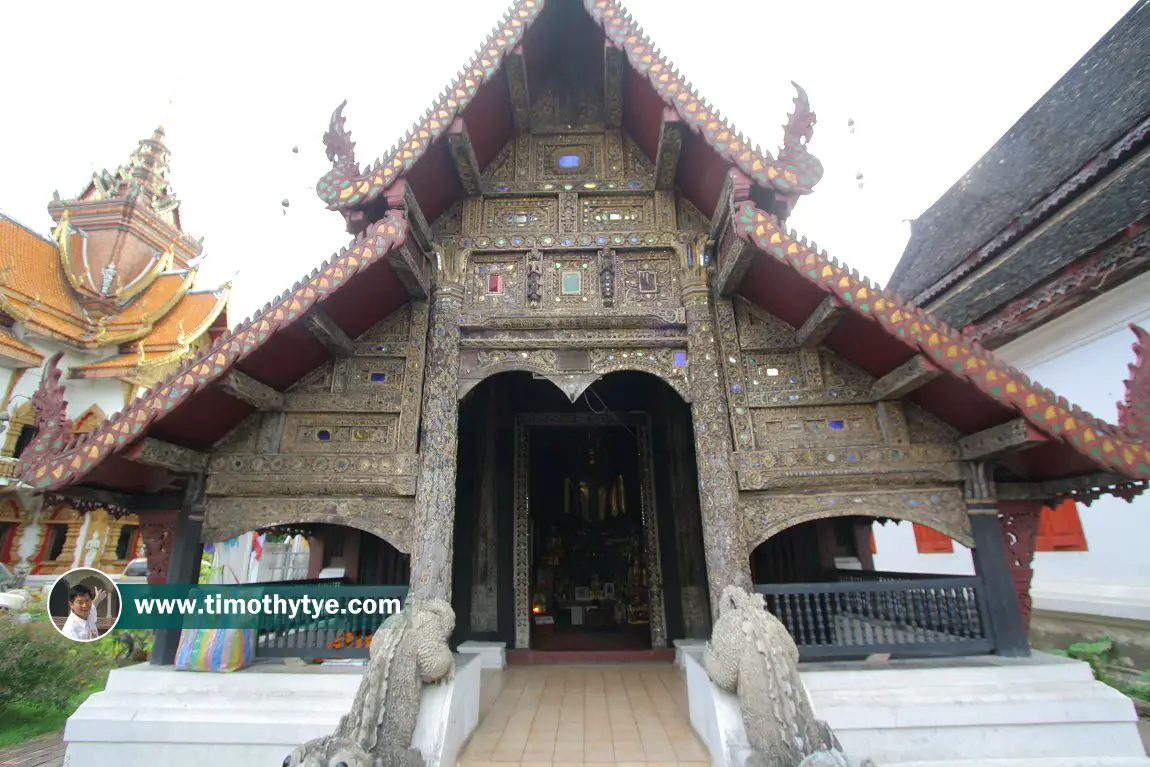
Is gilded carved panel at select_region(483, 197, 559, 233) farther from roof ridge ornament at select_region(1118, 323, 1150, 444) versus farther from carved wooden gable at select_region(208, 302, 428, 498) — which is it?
roof ridge ornament at select_region(1118, 323, 1150, 444)

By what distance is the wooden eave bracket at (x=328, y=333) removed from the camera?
13.5ft

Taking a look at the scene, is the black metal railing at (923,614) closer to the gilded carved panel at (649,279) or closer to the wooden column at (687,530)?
the wooden column at (687,530)

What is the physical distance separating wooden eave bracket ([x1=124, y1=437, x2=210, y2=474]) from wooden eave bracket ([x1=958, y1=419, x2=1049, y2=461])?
19.2ft

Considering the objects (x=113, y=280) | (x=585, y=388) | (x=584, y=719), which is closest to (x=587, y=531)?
(x=584, y=719)

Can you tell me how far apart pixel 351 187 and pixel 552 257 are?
1.78m

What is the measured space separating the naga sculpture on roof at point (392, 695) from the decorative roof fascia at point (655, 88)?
10.4ft

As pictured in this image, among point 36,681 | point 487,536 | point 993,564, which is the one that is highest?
point 487,536

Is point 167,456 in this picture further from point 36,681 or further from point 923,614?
point 923,614

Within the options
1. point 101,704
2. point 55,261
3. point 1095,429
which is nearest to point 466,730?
point 101,704

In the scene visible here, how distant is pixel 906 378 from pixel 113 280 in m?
25.0

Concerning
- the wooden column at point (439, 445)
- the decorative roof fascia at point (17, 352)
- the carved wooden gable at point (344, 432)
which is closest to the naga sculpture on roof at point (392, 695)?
the wooden column at point (439, 445)

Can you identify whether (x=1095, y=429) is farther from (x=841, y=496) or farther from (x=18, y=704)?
(x=18, y=704)

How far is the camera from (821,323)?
13.7 feet

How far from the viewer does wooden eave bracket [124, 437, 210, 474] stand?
12.3ft
